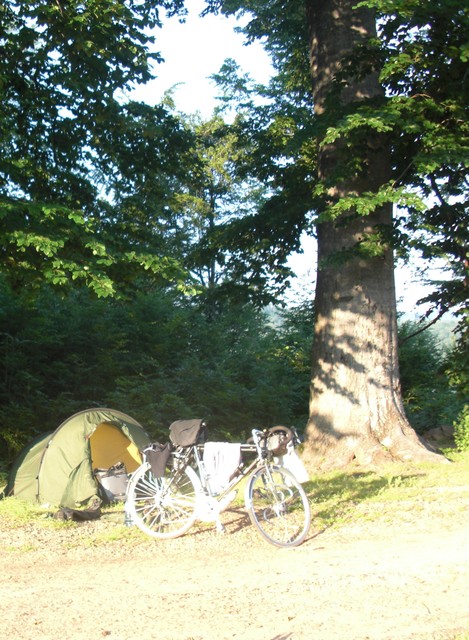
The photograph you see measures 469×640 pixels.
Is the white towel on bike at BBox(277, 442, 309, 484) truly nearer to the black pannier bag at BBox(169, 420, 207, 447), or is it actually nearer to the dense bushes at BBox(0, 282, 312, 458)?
the black pannier bag at BBox(169, 420, 207, 447)

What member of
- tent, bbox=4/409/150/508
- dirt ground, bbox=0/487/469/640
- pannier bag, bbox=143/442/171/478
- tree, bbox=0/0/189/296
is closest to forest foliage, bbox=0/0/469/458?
tree, bbox=0/0/189/296

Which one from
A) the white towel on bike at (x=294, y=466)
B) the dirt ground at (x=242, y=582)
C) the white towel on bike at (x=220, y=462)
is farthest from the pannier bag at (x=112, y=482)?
the white towel on bike at (x=294, y=466)

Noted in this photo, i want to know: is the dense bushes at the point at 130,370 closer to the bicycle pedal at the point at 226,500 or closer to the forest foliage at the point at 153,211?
the forest foliage at the point at 153,211

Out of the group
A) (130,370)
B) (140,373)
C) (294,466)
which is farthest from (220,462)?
(130,370)

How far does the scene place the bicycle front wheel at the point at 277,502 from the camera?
23.5 feet

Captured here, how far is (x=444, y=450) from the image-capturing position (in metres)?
13.2

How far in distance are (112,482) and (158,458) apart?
274cm

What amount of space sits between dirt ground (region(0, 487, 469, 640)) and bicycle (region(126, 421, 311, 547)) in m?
0.18

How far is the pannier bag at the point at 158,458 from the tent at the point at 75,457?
2432mm

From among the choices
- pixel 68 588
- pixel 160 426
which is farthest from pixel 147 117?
pixel 68 588

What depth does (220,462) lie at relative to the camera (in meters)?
7.62

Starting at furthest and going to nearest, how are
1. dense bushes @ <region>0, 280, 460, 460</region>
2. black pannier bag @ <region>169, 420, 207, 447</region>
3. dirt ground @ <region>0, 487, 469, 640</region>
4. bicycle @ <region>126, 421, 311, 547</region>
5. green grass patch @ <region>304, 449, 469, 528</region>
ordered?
dense bushes @ <region>0, 280, 460, 460</region>, green grass patch @ <region>304, 449, 469, 528</region>, black pannier bag @ <region>169, 420, 207, 447</region>, bicycle @ <region>126, 421, 311, 547</region>, dirt ground @ <region>0, 487, 469, 640</region>

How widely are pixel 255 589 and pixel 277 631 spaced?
94 cm

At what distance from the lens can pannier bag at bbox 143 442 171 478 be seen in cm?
768
